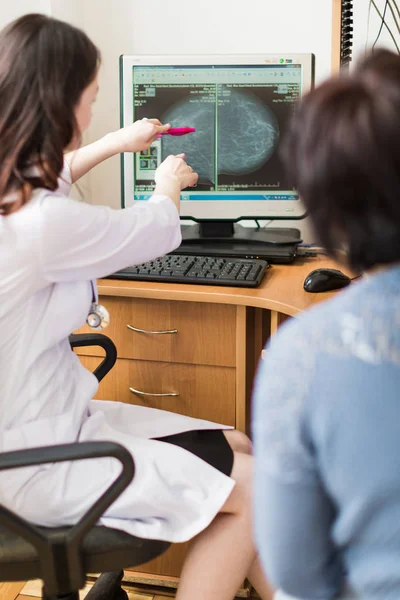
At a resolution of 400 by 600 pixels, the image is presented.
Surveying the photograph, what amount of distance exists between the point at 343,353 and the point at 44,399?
689 mm

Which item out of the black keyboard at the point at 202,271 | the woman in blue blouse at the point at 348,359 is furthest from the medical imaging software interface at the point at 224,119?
the woman in blue blouse at the point at 348,359

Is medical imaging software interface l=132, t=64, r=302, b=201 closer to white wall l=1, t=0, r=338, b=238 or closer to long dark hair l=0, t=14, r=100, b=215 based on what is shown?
white wall l=1, t=0, r=338, b=238

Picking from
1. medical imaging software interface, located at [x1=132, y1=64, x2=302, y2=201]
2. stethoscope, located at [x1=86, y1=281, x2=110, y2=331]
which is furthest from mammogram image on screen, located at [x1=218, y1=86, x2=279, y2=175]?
stethoscope, located at [x1=86, y1=281, x2=110, y2=331]

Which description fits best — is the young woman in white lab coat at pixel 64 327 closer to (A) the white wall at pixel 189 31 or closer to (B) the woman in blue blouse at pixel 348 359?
(B) the woman in blue blouse at pixel 348 359

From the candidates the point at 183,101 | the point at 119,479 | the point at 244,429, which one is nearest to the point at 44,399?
the point at 119,479

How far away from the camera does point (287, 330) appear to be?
0.65 meters

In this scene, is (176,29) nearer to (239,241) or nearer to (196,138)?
(196,138)

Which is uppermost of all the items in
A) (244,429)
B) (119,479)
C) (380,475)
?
(380,475)

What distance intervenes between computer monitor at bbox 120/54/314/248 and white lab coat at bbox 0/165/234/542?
24.5 inches

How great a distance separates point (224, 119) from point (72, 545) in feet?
3.67

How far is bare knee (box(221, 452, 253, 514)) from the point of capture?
123 centimetres

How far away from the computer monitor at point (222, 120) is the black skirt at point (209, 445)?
0.65 metres

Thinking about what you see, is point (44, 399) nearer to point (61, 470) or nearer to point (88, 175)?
point (61, 470)

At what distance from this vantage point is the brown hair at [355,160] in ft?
1.92
